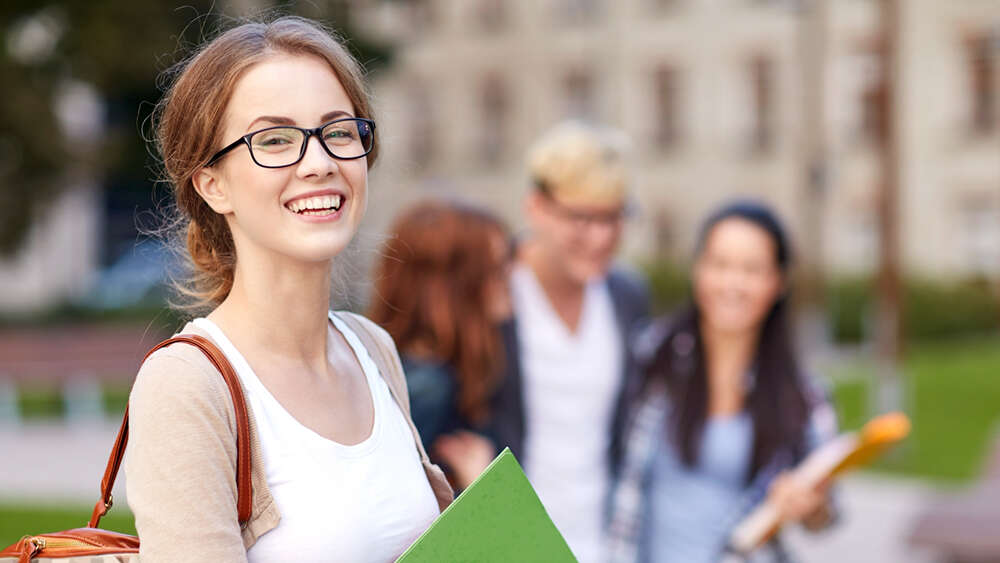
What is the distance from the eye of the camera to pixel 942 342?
24000mm

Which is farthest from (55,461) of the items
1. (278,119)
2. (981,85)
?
(981,85)

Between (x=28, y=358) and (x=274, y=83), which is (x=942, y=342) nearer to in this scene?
(x=28, y=358)

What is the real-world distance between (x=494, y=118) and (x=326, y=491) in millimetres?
33174

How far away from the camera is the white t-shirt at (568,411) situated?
11.4ft

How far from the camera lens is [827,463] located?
3.08 m

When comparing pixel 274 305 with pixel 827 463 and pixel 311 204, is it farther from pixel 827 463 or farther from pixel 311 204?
pixel 827 463

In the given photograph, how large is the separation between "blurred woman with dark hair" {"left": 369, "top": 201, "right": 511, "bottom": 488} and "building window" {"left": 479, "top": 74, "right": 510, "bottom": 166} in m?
30.7

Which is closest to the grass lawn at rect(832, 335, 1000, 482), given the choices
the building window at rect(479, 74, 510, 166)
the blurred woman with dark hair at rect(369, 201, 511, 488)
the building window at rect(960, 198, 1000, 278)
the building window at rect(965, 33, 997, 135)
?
the blurred woman with dark hair at rect(369, 201, 511, 488)

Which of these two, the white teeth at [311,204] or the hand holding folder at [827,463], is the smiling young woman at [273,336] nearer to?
the white teeth at [311,204]

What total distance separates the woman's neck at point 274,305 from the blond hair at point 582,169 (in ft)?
6.71

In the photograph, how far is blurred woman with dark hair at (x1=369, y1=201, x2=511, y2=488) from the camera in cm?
314

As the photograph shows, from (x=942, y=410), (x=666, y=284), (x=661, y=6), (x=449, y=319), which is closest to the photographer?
(x=449, y=319)

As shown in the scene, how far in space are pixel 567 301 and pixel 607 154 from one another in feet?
1.46

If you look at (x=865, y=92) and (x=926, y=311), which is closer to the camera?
(x=926, y=311)
